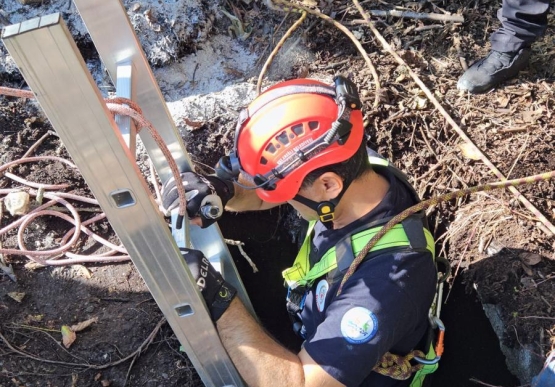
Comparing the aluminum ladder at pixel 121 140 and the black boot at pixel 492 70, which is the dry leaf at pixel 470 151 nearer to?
the black boot at pixel 492 70

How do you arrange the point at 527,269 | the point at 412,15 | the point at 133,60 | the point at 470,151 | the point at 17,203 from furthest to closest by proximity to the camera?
the point at 412,15 → the point at 470,151 → the point at 17,203 → the point at 527,269 → the point at 133,60

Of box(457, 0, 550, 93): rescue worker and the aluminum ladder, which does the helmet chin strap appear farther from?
box(457, 0, 550, 93): rescue worker

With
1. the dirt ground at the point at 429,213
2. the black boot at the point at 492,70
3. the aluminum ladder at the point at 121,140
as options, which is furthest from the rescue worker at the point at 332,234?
the black boot at the point at 492,70

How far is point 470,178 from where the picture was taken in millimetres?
3479

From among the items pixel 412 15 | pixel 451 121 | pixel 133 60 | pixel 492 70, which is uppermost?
pixel 133 60

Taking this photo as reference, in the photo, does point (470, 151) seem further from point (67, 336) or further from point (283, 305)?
point (67, 336)

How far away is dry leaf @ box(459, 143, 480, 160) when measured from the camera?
349 cm

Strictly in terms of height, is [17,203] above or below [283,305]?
above

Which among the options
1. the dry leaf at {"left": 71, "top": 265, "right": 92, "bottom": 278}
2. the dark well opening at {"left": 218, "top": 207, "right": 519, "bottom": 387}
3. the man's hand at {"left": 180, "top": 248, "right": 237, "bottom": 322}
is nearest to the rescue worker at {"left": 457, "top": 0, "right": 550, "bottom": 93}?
the dark well opening at {"left": 218, "top": 207, "right": 519, "bottom": 387}

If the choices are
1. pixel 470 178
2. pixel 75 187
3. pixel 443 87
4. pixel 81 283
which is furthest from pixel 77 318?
pixel 443 87

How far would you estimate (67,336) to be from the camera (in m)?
2.85

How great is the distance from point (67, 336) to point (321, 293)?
53.7 inches

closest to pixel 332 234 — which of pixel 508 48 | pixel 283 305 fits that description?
pixel 283 305

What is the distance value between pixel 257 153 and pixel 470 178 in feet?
6.16
